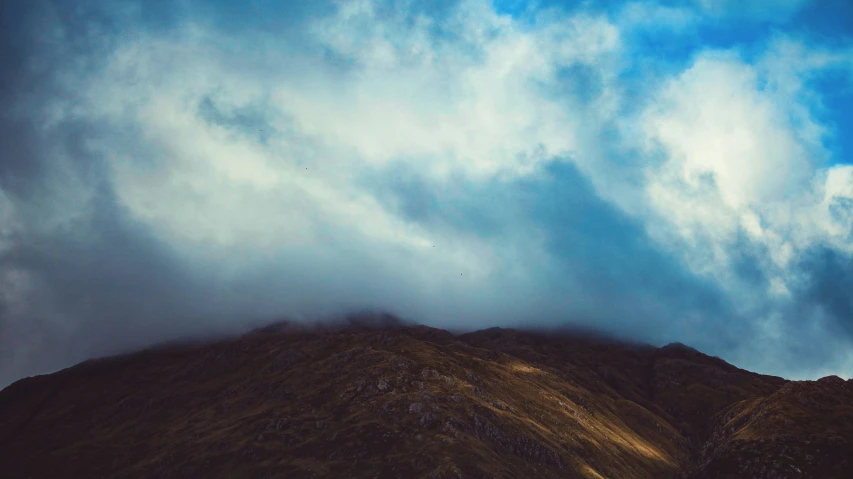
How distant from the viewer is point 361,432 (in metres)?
200

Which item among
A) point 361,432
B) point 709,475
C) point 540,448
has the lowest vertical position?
point 709,475

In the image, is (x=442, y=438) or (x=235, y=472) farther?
(x=235, y=472)

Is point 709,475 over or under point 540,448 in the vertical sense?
under

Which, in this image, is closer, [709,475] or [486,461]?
[486,461]

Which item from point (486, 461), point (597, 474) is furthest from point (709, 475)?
point (486, 461)

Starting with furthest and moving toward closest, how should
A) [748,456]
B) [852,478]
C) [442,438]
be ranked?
[748,456] → [442,438] → [852,478]

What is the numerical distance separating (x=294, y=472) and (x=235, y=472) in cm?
2851

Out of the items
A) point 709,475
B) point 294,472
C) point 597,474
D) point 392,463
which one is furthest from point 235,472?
point 709,475

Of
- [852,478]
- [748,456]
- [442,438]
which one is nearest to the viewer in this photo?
[852,478]

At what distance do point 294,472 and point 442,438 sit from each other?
51213 millimetres

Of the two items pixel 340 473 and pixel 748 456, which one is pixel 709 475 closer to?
pixel 748 456

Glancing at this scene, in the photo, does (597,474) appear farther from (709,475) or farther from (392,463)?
(392,463)

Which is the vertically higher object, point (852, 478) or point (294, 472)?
point (294, 472)

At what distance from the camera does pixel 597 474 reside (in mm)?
193750
